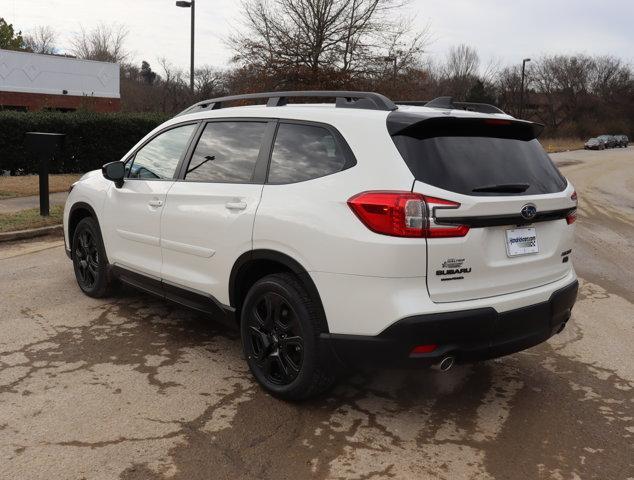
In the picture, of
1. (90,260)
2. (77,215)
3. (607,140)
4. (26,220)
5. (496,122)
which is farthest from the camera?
(607,140)

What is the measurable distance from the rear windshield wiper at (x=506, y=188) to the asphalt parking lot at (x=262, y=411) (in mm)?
1304

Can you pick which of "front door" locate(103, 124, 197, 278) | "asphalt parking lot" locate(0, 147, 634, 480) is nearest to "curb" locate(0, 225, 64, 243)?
"asphalt parking lot" locate(0, 147, 634, 480)

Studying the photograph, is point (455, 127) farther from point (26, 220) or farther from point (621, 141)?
point (621, 141)

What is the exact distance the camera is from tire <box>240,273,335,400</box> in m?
3.23

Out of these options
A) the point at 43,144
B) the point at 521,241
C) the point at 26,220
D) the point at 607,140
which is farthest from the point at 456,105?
the point at 607,140

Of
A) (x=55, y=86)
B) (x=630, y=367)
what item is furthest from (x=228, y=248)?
(x=55, y=86)

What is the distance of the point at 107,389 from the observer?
3609 millimetres

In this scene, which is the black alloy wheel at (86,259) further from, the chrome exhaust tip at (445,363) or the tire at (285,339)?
the chrome exhaust tip at (445,363)

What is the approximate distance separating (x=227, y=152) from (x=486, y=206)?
1.80 meters

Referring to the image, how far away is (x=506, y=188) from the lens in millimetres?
3203

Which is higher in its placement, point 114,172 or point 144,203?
point 114,172

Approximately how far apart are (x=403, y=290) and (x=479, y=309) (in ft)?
1.41

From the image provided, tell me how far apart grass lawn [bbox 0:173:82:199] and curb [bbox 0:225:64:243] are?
143 inches

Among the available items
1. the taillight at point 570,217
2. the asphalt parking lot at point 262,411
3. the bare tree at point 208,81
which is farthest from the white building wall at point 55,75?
the taillight at point 570,217
